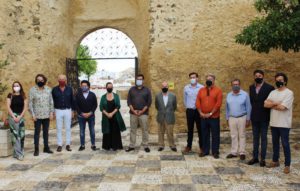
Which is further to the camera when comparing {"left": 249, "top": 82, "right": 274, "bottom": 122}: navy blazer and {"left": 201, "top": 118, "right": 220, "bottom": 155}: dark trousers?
{"left": 201, "top": 118, "right": 220, "bottom": 155}: dark trousers

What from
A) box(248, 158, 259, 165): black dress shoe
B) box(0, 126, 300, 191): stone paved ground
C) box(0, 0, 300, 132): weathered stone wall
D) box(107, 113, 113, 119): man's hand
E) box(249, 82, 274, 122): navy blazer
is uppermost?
box(0, 0, 300, 132): weathered stone wall

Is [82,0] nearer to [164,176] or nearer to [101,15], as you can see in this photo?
[101,15]

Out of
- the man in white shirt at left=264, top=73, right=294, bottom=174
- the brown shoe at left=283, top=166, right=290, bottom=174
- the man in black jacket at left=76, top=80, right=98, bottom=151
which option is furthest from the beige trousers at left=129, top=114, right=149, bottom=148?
the brown shoe at left=283, top=166, right=290, bottom=174

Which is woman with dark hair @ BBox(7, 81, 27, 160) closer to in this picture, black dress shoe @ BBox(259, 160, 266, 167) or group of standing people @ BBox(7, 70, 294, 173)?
group of standing people @ BBox(7, 70, 294, 173)

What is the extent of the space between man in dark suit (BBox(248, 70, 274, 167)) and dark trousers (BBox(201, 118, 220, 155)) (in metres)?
0.82

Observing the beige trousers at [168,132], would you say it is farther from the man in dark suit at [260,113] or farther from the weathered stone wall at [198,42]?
the weathered stone wall at [198,42]

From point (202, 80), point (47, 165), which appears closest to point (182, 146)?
point (202, 80)

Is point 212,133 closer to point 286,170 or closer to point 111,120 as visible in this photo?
point 286,170

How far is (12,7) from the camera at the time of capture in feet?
33.1

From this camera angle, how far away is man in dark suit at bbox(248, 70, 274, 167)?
6.10 metres

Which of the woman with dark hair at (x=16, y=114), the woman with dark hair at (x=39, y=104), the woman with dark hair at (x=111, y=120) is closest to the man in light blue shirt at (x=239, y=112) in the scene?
the woman with dark hair at (x=111, y=120)

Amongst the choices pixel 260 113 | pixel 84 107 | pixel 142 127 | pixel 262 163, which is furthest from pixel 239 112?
pixel 84 107

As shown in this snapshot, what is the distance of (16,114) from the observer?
6855 millimetres

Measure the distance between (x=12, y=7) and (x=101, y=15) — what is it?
2.65m
